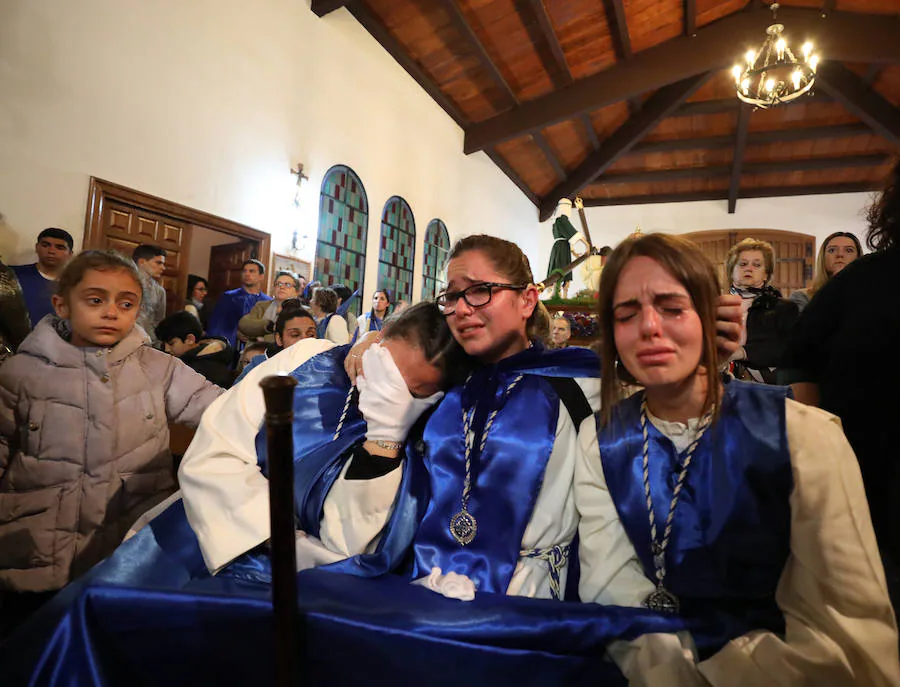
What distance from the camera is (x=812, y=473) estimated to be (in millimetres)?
1014

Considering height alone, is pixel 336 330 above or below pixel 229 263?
below

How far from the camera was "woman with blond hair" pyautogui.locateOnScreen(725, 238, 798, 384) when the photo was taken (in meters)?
2.77

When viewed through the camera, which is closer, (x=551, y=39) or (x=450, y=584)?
(x=450, y=584)

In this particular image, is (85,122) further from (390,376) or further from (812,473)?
(812,473)

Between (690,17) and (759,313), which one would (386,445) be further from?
(690,17)

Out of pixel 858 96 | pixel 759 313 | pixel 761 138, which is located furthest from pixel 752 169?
pixel 759 313

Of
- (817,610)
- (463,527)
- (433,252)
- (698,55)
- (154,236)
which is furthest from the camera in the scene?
(433,252)

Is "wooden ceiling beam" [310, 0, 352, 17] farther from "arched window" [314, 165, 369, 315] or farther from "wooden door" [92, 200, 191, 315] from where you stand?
"wooden door" [92, 200, 191, 315]

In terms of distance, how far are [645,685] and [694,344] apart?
69cm

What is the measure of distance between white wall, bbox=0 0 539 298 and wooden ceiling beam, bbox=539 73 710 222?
4.74 meters

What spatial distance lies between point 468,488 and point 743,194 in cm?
1371

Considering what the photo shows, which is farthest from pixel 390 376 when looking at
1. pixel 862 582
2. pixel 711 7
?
pixel 711 7

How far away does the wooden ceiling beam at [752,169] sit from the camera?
418 inches

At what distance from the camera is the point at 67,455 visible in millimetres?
1773
